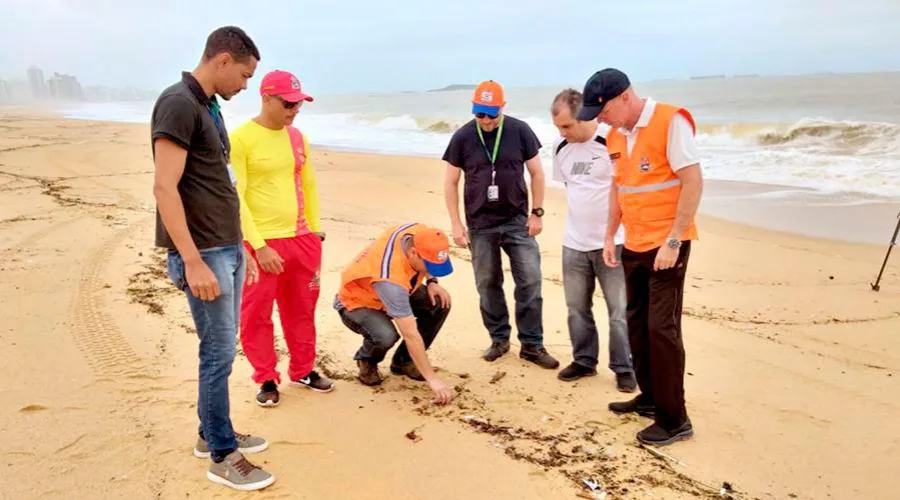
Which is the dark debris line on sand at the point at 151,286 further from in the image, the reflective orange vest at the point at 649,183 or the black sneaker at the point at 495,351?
the reflective orange vest at the point at 649,183

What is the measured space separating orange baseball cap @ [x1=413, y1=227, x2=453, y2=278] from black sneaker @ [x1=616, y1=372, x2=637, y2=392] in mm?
1312

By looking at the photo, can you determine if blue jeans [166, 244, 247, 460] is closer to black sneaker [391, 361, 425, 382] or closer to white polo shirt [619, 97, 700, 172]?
black sneaker [391, 361, 425, 382]

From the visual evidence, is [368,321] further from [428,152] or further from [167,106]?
[428,152]

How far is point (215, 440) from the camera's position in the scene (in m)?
2.66

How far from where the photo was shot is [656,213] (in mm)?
2992

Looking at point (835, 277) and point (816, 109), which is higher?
point (816, 109)

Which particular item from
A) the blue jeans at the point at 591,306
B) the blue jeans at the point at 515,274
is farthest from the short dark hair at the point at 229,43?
the blue jeans at the point at 591,306

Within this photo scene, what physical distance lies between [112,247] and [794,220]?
28.4ft

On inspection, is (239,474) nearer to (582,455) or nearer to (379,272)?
(379,272)

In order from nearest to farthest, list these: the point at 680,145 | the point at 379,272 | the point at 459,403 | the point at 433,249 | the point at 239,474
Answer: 1. the point at 239,474
2. the point at 680,145
3. the point at 433,249
4. the point at 379,272
5. the point at 459,403

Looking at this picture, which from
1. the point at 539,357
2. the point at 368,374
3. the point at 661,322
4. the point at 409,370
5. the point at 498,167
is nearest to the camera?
the point at 661,322

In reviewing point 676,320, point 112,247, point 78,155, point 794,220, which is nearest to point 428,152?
point 78,155

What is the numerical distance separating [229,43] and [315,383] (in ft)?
6.52

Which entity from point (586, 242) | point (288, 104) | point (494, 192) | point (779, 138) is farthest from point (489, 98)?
point (779, 138)
